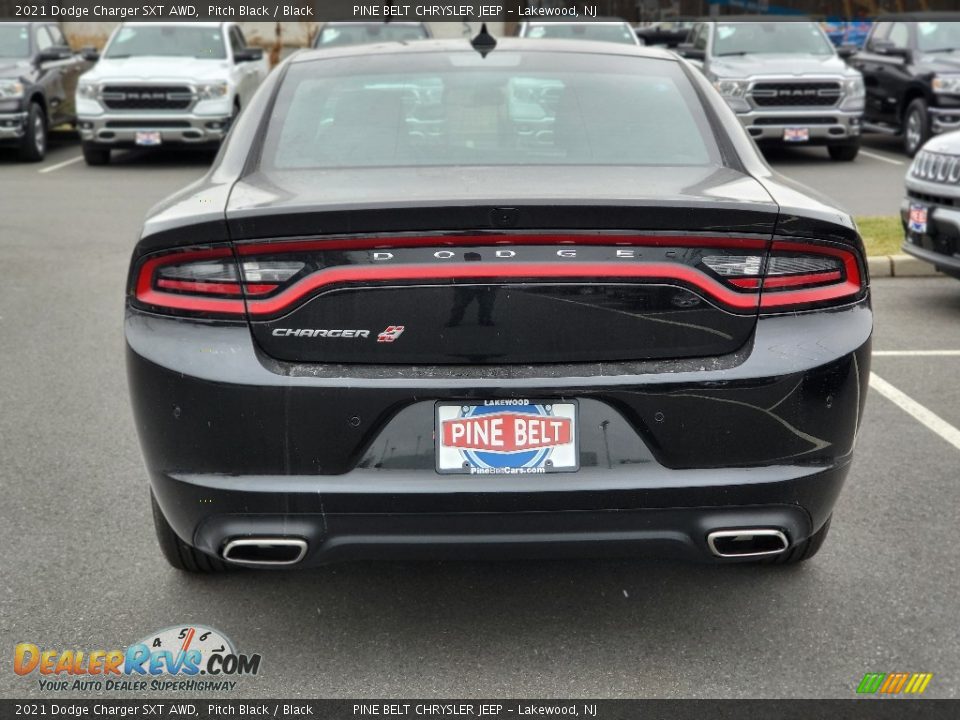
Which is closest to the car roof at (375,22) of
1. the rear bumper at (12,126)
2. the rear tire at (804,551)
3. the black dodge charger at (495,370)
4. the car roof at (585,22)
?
the car roof at (585,22)

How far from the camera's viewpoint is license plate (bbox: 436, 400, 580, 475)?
10.3 ft

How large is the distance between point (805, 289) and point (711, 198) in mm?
336

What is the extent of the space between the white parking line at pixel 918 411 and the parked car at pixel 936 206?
1476mm

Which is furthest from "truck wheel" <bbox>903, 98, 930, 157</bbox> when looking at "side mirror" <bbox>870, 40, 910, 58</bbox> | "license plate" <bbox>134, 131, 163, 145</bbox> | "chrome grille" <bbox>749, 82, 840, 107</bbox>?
"license plate" <bbox>134, 131, 163, 145</bbox>

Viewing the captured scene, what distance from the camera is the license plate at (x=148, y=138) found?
16.4 metres

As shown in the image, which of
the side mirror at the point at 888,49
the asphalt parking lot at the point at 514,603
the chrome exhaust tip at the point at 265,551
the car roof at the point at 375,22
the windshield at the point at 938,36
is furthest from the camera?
the car roof at the point at 375,22

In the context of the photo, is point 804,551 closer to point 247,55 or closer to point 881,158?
point 881,158

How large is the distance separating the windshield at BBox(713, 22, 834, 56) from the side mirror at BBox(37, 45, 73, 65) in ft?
29.6

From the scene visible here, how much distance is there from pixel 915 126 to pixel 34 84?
11.6 meters

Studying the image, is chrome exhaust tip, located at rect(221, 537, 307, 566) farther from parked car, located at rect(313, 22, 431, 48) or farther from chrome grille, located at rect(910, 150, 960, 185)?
parked car, located at rect(313, 22, 431, 48)

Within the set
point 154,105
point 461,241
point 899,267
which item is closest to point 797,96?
point 899,267

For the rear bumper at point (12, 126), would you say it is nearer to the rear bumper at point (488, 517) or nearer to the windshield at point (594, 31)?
the windshield at point (594, 31)

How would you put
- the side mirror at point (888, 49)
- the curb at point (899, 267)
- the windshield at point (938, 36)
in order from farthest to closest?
1. the side mirror at point (888, 49)
2. the windshield at point (938, 36)
3. the curb at point (899, 267)

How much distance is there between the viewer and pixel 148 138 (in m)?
16.4
